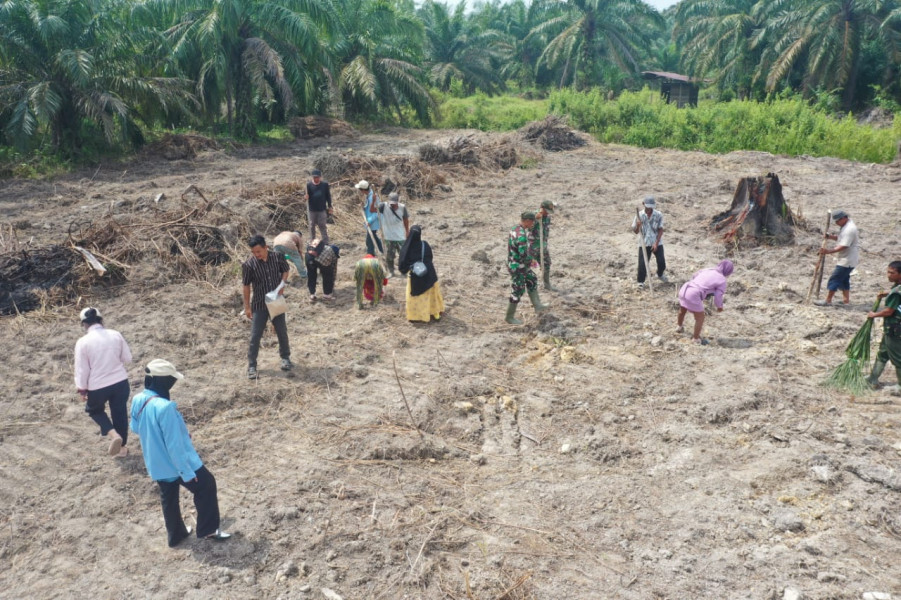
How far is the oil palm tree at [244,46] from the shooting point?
19531 millimetres

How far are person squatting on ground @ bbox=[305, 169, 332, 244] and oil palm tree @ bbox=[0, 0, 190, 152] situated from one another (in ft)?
30.5

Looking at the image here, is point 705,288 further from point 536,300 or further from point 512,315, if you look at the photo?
point 512,315

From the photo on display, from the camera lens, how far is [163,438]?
164 inches

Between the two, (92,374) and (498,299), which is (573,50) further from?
(92,374)

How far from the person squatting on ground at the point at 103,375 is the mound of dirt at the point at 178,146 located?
14.6 meters

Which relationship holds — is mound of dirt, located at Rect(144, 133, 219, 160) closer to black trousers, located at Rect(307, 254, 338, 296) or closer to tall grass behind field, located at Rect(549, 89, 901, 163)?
black trousers, located at Rect(307, 254, 338, 296)

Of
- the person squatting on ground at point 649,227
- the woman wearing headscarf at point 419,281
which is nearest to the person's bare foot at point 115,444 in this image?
the woman wearing headscarf at point 419,281

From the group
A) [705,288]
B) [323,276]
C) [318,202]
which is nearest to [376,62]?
[318,202]

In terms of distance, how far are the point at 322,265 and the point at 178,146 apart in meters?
12.4

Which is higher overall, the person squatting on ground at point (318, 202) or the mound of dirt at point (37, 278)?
the person squatting on ground at point (318, 202)

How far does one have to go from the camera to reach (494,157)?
18.8 m

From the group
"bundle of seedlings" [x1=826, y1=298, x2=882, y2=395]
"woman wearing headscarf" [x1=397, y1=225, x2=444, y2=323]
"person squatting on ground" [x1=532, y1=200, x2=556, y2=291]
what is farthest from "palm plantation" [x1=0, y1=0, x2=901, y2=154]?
"bundle of seedlings" [x1=826, y1=298, x2=882, y2=395]

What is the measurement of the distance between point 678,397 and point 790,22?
2871 cm

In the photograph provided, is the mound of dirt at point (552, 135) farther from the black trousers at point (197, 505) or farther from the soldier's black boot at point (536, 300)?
the black trousers at point (197, 505)
